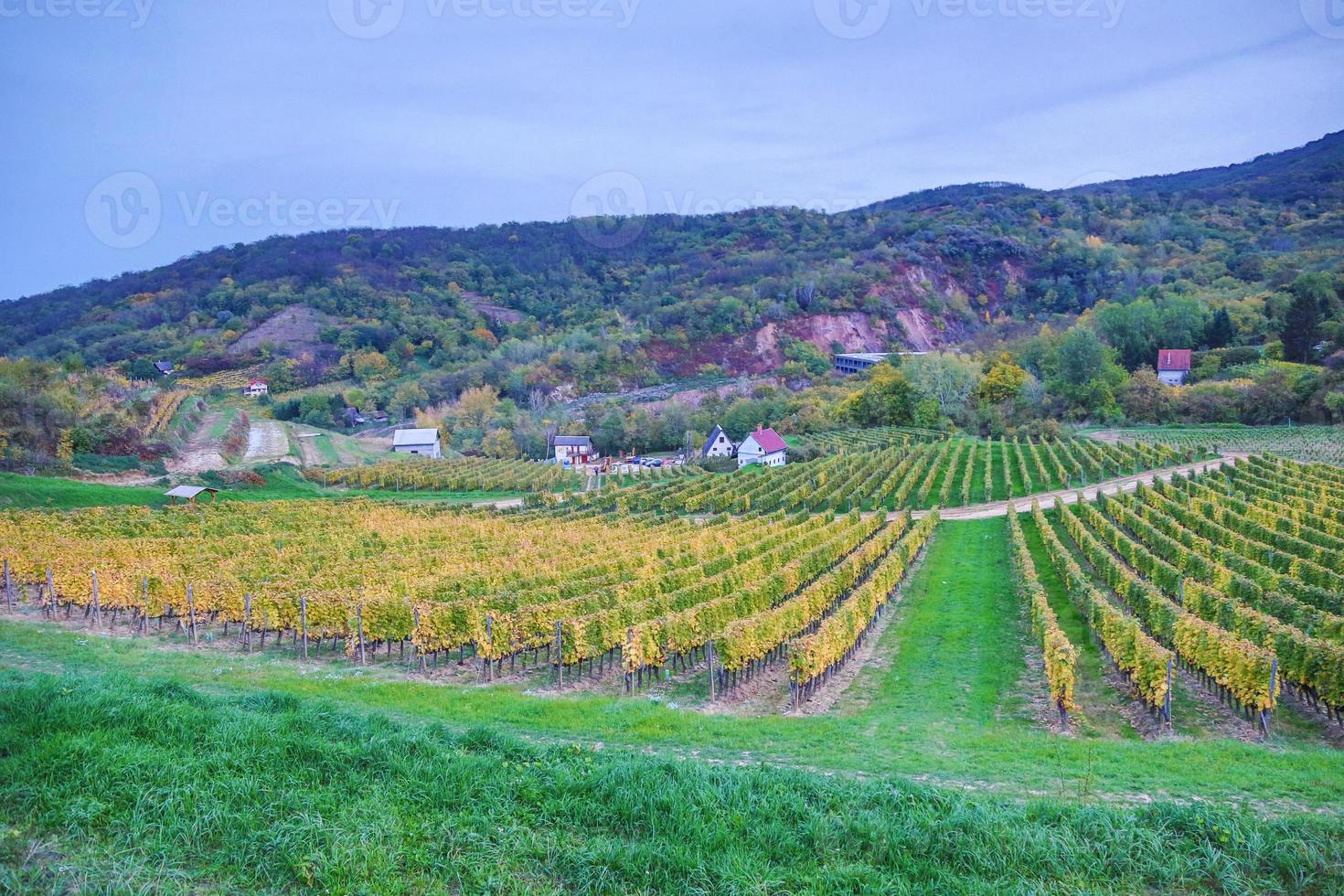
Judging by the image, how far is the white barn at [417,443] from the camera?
86.9m

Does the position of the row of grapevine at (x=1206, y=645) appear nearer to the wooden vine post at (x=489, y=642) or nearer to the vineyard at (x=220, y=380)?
the wooden vine post at (x=489, y=642)

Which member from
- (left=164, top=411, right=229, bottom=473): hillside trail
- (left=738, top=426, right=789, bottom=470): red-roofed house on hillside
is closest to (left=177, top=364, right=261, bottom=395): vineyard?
(left=164, top=411, right=229, bottom=473): hillside trail

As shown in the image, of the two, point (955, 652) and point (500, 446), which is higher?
point (500, 446)

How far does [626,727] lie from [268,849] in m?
6.66

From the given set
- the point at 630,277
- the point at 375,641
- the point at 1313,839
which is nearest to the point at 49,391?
the point at 375,641

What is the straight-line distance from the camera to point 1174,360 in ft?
290

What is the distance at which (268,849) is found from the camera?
6.61m

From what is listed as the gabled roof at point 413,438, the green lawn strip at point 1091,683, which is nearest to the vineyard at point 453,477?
the gabled roof at point 413,438

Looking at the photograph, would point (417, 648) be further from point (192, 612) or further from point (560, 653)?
point (192, 612)

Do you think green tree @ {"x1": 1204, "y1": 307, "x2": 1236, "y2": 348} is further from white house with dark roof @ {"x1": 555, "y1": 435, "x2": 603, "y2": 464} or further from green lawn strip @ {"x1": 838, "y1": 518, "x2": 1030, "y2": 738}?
green lawn strip @ {"x1": 838, "y1": 518, "x2": 1030, "y2": 738}

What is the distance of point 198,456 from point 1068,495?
219ft

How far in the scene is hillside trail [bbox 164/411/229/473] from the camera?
2329 inches

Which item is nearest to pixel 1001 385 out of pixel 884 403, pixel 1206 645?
pixel 884 403

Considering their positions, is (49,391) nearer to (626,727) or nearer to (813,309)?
(626,727)
